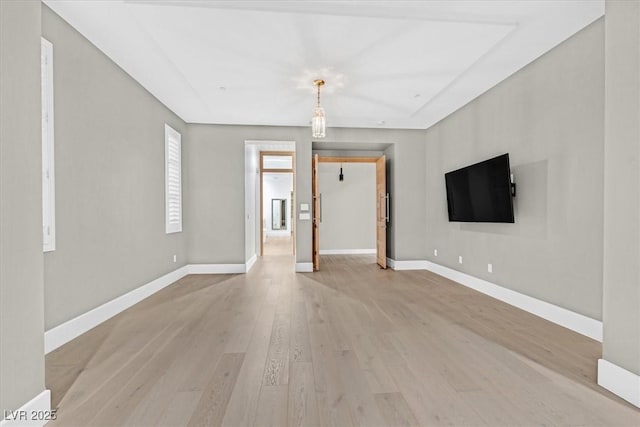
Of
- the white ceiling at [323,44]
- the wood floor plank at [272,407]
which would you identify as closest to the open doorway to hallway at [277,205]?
the white ceiling at [323,44]

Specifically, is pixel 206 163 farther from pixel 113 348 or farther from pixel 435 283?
pixel 435 283

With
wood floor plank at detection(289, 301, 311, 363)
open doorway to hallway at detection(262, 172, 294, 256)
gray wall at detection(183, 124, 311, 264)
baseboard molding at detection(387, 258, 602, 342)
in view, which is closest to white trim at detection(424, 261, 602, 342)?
baseboard molding at detection(387, 258, 602, 342)

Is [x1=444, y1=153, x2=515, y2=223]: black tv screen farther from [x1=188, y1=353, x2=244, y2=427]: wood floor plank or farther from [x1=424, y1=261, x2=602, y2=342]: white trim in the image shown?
[x1=188, y1=353, x2=244, y2=427]: wood floor plank

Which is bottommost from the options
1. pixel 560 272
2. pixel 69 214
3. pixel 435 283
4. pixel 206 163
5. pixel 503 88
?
pixel 435 283

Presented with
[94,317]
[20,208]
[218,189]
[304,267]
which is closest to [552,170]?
[304,267]

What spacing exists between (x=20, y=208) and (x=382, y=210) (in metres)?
5.69

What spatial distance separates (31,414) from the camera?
155cm

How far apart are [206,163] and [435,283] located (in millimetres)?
4651

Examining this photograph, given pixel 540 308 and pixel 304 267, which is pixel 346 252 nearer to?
pixel 304 267

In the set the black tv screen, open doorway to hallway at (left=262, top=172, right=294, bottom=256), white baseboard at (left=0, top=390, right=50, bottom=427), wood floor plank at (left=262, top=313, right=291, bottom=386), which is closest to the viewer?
white baseboard at (left=0, top=390, right=50, bottom=427)

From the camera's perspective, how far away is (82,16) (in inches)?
105

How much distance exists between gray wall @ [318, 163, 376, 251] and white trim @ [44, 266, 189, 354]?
5.01 meters

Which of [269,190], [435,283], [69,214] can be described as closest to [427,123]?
[435,283]

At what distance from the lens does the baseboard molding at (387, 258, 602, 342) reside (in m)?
2.79
